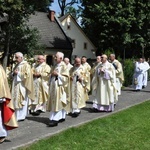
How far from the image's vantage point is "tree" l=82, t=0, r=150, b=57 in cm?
2952

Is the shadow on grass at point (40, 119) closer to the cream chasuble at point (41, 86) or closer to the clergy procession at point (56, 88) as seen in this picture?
the clergy procession at point (56, 88)

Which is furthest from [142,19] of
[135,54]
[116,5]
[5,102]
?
[5,102]

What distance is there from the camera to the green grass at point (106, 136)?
24.6 ft

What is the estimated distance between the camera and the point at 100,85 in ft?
39.0

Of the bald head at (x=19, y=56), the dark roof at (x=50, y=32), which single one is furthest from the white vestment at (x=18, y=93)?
the dark roof at (x=50, y=32)

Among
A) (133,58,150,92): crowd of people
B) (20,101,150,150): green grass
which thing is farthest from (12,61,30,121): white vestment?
(133,58,150,92): crowd of people

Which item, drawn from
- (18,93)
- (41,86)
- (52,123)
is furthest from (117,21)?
(52,123)

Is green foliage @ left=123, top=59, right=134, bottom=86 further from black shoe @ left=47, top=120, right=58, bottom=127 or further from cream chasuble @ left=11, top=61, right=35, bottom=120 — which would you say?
black shoe @ left=47, top=120, right=58, bottom=127

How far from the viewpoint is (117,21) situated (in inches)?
1147

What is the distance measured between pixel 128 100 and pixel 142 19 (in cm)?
1596

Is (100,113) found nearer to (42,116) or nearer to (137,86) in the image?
(42,116)

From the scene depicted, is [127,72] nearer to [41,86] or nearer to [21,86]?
[41,86]

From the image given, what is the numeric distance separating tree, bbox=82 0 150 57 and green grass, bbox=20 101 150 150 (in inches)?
773

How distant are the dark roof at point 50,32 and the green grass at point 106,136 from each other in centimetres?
3180
